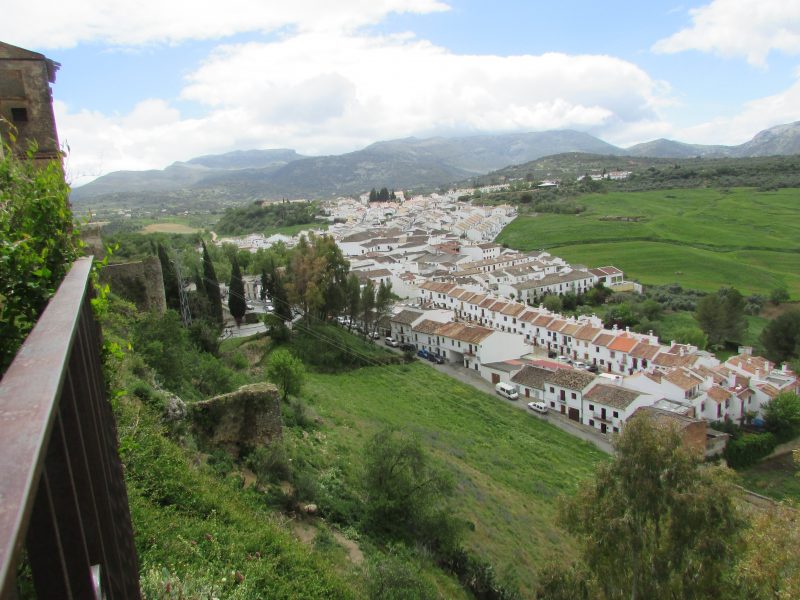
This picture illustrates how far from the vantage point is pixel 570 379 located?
37.3 meters

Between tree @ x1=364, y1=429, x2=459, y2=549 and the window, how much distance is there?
38.4ft

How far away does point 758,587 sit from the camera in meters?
12.8

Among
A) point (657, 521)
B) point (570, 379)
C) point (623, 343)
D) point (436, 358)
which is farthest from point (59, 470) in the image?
point (623, 343)

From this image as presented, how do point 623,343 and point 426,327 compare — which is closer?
point 623,343

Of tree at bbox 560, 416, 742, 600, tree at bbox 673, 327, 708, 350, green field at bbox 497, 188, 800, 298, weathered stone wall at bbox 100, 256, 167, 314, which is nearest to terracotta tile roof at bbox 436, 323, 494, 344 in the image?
tree at bbox 673, 327, 708, 350

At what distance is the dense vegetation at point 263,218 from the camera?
111812 mm

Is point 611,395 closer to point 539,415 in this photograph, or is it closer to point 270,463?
point 539,415

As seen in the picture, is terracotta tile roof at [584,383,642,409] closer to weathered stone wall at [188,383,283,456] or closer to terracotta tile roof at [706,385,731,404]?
terracotta tile roof at [706,385,731,404]

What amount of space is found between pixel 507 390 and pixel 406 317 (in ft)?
48.1

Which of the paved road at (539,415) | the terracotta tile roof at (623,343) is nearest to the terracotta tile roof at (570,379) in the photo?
the paved road at (539,415)

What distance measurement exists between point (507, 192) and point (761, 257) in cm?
7202

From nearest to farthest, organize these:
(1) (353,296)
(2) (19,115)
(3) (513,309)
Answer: (2) (19,115), (1) (353,296), (3) (513,309)

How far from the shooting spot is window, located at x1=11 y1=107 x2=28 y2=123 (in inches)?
465

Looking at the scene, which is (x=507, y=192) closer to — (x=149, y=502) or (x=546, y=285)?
(x=546, y=285)
